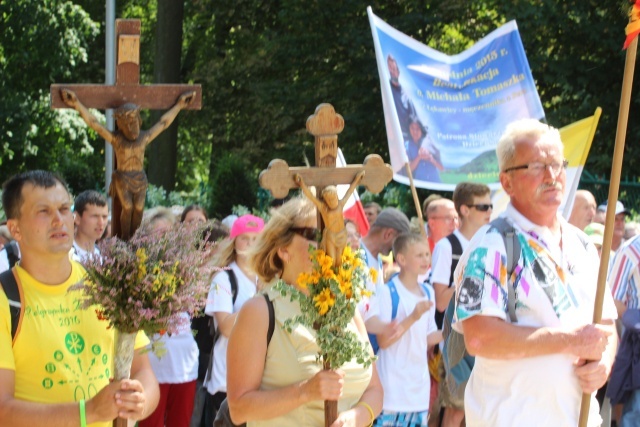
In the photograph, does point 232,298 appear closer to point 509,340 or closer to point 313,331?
point 313,331

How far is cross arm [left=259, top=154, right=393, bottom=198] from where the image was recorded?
4469 mm

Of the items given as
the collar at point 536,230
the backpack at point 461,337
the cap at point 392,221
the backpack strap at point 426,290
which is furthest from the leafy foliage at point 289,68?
the collar at point 536,230

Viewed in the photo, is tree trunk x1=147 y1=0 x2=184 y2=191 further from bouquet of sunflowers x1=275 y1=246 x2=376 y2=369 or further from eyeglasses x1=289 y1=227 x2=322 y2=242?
bouquet of sunflowers x1=275 y1=246 x2=376 y2=369

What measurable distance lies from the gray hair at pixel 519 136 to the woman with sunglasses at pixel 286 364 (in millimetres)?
841

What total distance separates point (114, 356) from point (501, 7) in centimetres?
1611

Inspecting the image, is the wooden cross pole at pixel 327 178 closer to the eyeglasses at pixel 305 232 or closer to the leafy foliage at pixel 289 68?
the eyeglasses at pixel 305 232

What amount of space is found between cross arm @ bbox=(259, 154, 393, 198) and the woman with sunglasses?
5.8 inches

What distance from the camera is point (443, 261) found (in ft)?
26.3

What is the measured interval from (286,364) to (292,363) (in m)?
0.03

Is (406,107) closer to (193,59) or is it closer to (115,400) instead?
(115,400)

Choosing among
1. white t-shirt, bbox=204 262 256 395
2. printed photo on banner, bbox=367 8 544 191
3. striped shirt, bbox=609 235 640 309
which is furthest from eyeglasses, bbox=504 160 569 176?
printed photo on banner, bbox=367 8 544 191

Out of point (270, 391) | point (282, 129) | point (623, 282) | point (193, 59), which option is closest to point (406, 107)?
point (623, 282)

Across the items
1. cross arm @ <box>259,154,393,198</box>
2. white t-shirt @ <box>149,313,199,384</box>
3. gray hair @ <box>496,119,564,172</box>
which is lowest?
white t-shirt @ <box>149,313,199,384</box>

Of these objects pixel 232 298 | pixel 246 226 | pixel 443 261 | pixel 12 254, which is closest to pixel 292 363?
pixel 12 254
